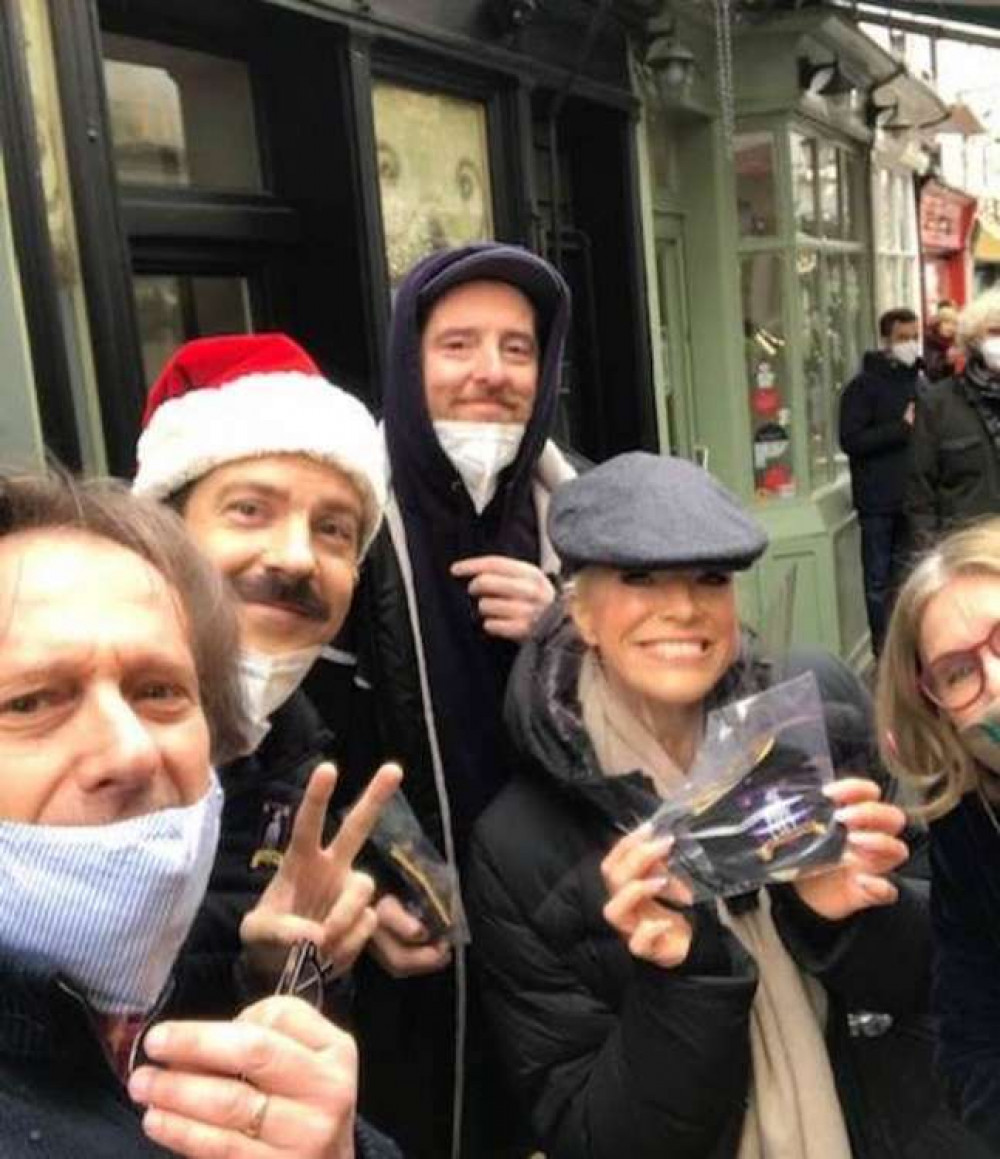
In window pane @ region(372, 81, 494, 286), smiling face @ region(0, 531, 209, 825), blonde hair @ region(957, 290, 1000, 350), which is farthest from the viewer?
blonde hair @ region(957, 290, 1000, 350)

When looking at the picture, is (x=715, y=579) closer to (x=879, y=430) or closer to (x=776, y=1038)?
(x=776, y=1038)

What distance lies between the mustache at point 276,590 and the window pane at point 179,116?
208 cm

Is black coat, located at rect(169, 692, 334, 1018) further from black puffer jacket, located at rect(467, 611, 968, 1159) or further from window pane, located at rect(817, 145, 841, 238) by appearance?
window pane, located at rect(817, 145, 841, 238)

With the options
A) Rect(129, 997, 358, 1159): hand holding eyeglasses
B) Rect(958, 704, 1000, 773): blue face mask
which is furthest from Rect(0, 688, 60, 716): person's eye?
Rect(958, 704, 1000, 773): blue face mask

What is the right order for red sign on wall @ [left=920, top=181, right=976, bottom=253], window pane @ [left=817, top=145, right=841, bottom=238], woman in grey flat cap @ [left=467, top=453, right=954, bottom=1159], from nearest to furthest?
1. woman in grey flat cap @ [left=467, top=453, right=954, bottom=1159]
2. window pane @ [left=817, top=145, right=841, bottom=238]
3. red sign on wall @ [left=920, top=181, right=976, bottom=253]

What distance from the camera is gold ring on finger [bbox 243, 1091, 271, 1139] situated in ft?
3.18

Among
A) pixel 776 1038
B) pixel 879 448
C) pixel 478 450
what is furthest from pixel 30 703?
pixel 879 448

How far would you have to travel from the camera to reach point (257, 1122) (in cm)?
97

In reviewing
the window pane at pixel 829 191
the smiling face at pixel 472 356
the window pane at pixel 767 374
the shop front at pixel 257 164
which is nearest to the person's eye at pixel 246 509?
the smiling face at pixel 472 356

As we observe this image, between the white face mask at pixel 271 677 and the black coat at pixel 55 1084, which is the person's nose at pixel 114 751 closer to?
the black coat at pixel 55 1084

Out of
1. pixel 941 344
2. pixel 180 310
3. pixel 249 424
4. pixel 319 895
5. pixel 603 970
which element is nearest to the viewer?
pixel 319 895

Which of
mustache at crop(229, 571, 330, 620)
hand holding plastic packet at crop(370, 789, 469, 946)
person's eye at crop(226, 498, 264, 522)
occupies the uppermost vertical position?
person's eye at crop(226, 498, 264, 522)

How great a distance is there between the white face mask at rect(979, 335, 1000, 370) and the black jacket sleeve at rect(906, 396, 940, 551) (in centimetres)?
40

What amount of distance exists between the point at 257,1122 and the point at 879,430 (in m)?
6.78
